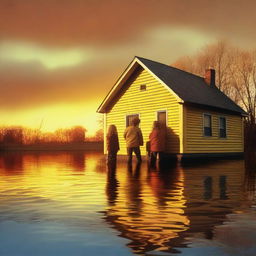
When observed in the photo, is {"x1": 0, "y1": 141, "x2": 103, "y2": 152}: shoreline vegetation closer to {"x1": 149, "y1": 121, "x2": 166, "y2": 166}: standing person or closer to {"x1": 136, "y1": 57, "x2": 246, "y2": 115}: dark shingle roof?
{"x1": 136, "y1": 57, "x2": 246, "y2": 115}: dark shingle roof

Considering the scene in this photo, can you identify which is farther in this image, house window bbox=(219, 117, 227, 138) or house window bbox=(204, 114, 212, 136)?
house window bbox=(219, 117, 227, 138)

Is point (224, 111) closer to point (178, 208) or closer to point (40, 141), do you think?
point (178, 208)

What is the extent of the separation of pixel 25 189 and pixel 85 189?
1.45 metres

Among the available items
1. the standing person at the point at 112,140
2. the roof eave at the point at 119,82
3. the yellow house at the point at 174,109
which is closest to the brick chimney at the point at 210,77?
the yellow house at the point at 174,109

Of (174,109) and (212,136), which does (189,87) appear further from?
(212,136)

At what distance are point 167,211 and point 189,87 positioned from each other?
2056cm

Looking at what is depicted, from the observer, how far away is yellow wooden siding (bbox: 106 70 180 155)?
76.9ft

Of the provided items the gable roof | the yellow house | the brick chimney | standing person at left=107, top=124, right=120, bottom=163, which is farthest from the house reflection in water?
the brick chimney

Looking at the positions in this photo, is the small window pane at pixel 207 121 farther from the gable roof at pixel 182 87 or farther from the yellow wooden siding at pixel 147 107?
the yellow wooden siding at pixel 147 107

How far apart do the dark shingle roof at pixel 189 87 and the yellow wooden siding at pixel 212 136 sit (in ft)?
2.07

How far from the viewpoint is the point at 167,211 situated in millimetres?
6359

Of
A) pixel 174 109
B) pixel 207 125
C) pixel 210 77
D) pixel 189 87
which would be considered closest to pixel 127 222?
pixel 174 109

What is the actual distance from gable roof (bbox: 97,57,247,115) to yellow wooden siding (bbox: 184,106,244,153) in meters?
0.65

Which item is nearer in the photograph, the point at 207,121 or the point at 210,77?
the point at 207,121
